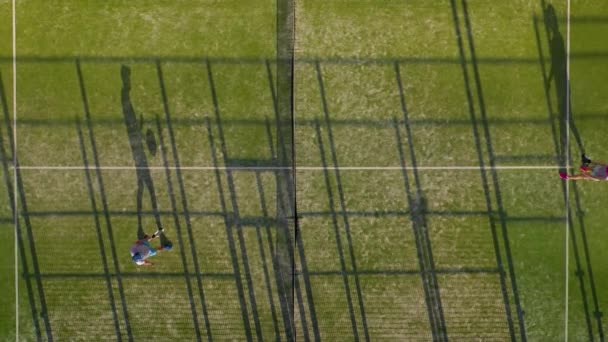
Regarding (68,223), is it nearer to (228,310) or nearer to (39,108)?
(39,108)

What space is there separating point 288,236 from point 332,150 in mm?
1798

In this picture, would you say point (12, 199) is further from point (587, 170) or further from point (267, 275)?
point (587, 170)

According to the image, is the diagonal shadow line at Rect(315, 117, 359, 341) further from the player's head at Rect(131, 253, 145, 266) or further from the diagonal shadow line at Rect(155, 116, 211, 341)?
the player's head at Rect(131, 253, 145, 266)

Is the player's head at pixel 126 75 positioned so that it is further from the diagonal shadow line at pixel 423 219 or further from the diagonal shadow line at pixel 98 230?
the diagonal shadow line at pixel 423 219

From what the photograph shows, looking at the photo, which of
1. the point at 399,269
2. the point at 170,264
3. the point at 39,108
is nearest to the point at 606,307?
the point at 399,269

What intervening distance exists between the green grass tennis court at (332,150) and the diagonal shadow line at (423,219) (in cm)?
4

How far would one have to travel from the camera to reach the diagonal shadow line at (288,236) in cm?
973

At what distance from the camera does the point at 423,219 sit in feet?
31.9

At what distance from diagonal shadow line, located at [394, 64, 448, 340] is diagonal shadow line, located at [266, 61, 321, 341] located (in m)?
2.16

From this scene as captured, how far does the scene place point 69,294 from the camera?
388 inches

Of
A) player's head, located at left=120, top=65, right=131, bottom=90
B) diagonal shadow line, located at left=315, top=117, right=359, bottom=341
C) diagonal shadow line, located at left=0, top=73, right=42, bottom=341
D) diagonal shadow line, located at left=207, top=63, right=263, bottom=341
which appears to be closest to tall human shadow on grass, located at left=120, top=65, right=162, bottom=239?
player's head, located at left=120, top=65, right=131, bottom=90

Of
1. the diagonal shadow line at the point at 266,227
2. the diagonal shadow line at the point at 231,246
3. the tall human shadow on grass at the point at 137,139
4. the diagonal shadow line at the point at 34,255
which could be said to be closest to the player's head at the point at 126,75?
the tall human shadow on grass at the point at 137,139

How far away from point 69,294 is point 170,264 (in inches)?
78.2

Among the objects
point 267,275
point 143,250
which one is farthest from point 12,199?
point 267,275
